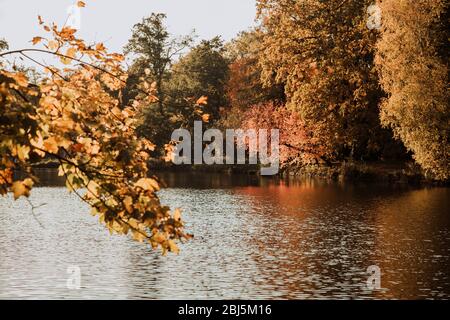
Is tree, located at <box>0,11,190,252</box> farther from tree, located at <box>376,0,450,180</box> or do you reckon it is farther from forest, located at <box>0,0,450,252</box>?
tree, located at <box>376,0,450,180</box>

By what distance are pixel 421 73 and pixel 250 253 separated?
23897mm

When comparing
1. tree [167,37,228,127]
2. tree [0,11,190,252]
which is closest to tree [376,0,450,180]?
tree [167,37,228,127]

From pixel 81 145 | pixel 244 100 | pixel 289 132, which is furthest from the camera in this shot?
pixel 244 100

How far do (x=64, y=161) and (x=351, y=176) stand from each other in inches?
1822

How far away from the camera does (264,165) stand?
64.2 metres

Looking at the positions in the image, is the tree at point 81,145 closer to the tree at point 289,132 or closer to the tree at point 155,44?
the tree at point 289,132

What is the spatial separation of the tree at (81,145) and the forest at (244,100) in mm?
14

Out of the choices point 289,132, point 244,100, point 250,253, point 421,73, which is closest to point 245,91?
point 244,100

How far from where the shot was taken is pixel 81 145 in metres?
7.75

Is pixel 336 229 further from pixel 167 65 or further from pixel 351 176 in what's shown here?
pixel 167 65

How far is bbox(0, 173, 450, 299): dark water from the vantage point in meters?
17.1

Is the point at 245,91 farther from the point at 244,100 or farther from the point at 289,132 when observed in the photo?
the point at 289,132

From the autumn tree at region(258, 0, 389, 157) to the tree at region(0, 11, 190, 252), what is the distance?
42108 millimetres
